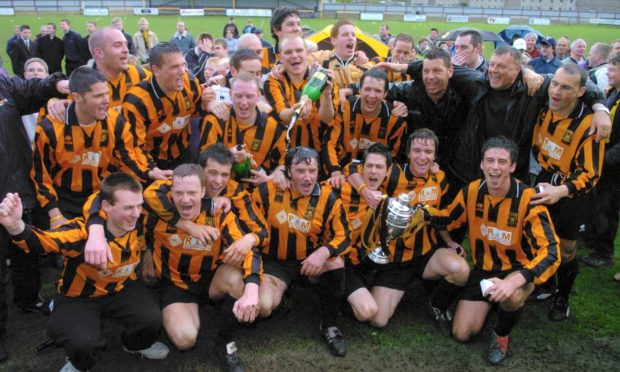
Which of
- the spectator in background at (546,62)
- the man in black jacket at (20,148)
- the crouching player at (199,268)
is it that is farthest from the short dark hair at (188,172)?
the spectator in background at (546,62)

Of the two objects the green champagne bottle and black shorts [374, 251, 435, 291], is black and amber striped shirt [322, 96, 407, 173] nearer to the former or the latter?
the green champagne bottle

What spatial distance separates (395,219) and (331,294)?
0.80m

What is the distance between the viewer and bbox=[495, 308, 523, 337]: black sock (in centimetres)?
361

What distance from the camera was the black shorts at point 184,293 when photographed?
12.3ft

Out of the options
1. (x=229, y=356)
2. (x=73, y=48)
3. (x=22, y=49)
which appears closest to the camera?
(x=229, y=356)

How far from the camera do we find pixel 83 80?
370cm

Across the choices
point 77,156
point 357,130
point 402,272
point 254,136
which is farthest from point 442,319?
point 77,156

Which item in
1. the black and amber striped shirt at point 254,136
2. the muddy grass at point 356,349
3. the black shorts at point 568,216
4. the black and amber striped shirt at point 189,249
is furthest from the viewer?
the black and amber striped shirt at point 254,136

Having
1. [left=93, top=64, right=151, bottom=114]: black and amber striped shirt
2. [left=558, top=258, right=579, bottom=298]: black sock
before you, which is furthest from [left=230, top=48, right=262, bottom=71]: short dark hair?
[left=558, top=258, right=579, bottom=298]: black sock

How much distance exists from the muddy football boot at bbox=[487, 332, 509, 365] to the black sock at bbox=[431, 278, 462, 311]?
0.47m

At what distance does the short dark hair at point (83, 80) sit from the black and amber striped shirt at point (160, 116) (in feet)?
1.85

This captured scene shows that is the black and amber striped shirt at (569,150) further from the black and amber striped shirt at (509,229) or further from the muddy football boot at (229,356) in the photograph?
the muddy football boot at (229,356)

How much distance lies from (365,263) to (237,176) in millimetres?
1402

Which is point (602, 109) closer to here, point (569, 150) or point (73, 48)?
point (569, 150)
